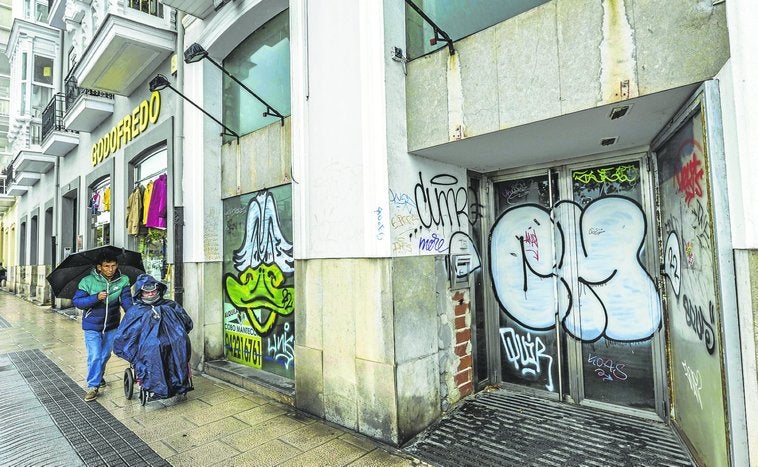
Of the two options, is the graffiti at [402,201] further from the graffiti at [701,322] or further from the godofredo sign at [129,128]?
the godofredo sign at [129,128]

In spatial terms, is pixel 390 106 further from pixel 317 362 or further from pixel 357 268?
pixel 317 362

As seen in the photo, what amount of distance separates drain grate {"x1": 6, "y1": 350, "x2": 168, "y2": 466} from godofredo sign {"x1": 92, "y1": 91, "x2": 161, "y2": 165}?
444 cm

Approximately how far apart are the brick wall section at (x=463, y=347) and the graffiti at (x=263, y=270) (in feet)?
6.91

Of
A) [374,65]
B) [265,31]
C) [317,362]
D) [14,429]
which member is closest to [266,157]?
[265,31]

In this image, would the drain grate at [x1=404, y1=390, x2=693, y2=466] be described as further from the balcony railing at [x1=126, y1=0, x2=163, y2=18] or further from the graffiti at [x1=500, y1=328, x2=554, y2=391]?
the balcony railing at [x1=126, y1=0, x2=163, y2=18]

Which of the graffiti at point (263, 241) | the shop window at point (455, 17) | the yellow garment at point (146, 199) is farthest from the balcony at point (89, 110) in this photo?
the shop window at point (455, 17)

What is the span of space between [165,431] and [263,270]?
2.27 m

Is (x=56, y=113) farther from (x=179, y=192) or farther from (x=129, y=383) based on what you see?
(x=129, y=383)

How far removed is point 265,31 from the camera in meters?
5.82

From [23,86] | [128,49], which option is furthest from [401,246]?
[23,86]

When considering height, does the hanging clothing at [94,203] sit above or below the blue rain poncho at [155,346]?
above

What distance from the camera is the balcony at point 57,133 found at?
464 inches

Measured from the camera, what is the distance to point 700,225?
2.80 metres

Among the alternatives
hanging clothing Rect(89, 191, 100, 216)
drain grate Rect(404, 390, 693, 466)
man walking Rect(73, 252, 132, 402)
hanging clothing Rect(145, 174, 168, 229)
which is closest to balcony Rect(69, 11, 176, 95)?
hanging clothing Rect(145, 174, 168, 229)
